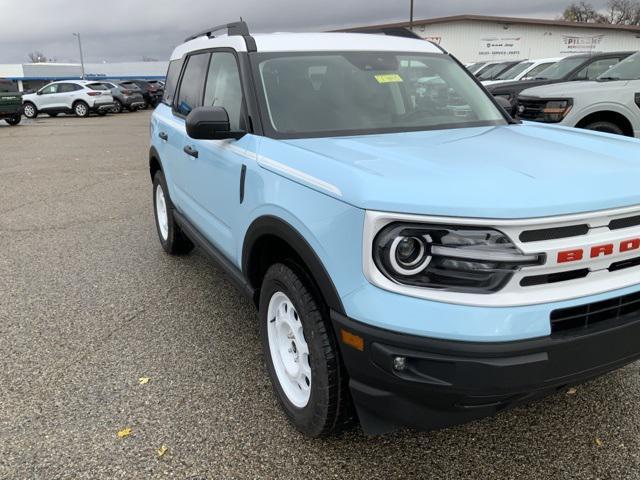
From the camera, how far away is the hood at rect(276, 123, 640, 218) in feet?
6.28

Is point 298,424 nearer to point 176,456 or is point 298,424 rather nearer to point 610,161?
point 176,456

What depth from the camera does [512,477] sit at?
2.44 metres

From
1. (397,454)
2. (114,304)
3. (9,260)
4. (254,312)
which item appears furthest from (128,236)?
(397,454)

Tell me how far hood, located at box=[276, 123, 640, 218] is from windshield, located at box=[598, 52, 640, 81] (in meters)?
6.04

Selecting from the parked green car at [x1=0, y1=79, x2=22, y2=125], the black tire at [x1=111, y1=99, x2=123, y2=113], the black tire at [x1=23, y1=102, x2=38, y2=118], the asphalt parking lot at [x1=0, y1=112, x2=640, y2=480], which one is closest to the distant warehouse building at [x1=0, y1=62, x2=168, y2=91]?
the black tire at [x1=111, y1=99, x2=123, y2=113]

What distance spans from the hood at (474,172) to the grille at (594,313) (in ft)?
1.17

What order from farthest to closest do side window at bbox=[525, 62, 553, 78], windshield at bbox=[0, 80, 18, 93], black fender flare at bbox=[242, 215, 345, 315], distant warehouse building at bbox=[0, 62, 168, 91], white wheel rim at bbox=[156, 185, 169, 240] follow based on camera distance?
distant warehouse building at bbox=[0, 62, 168, 91] < windshield at bbox=[0, 80, 18, 93] < side window at bbox=[525, 62, 553, 78] < white wheel rim at bbox=[156, 185, 169, 240] < black fender flare at bbox=[242, 215, 345, 315]

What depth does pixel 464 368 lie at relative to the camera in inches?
73.6

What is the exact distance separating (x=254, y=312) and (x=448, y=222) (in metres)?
2.55

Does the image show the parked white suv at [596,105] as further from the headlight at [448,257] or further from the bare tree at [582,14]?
Result: the bare tree at [582,14]

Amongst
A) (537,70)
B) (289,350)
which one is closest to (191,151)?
(289,350)

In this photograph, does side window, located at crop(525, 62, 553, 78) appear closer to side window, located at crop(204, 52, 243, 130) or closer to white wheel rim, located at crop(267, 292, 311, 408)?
side window, located at crop(204, 52, 243, 130)

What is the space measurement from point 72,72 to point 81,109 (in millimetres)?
53421

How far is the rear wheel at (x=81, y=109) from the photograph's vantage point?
2769 cm
